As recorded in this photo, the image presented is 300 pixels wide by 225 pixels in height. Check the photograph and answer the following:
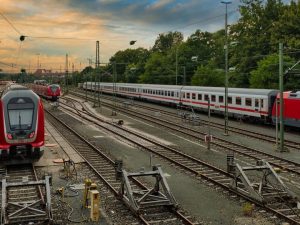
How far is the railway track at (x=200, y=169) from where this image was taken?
45.7ft

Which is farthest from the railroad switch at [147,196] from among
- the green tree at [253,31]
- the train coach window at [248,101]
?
the green tree at [253,31]

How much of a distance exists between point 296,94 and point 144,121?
15.0 metres

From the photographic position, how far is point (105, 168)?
67.9 feet

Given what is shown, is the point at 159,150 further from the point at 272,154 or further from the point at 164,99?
the point at 164,99

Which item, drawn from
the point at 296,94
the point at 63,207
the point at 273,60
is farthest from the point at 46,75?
the point at 63,207

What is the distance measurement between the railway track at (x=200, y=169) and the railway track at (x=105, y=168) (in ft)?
9.21

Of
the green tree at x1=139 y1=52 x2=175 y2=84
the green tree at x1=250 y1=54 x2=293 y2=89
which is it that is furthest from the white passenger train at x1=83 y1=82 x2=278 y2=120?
the green tree at x1=139 y1=52 x2=175 y2=84

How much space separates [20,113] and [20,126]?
62cm

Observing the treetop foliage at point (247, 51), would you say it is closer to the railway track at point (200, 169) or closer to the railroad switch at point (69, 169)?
the railway track at point (200, 169)

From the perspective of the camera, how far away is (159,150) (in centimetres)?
2550

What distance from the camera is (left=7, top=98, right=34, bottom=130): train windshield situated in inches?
794

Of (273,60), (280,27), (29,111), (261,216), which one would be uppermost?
(280,27)

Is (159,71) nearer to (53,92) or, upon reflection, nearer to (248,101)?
(53,92)

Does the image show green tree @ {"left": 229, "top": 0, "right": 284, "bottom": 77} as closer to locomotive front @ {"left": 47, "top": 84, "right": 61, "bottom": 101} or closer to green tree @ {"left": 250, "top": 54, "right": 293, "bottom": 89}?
green tree @ {"left": 250, "top": 54, "right": 293, "bottom": 89}
